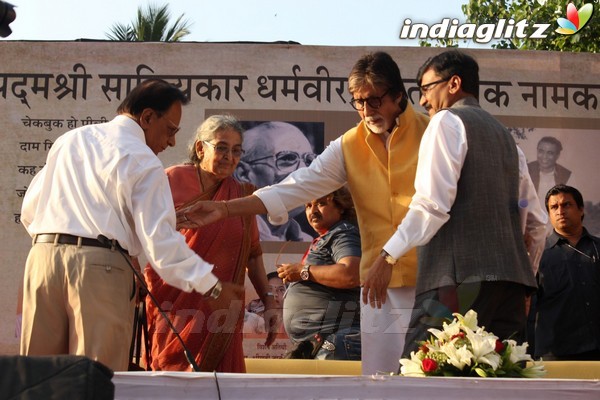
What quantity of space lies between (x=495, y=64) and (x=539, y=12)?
9.66 ft

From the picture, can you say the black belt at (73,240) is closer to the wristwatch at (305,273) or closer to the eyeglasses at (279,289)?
the wristwatch at (305,273)

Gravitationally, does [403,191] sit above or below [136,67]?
below

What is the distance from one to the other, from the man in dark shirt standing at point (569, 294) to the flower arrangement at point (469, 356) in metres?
2.80

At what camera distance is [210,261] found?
450cm

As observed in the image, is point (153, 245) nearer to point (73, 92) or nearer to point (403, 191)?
point (403, 191)

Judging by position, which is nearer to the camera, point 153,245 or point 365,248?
point 153,245

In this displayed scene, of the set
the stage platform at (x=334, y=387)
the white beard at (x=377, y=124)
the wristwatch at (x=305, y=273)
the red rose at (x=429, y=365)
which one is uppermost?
the white beard at (x=377, y=124)

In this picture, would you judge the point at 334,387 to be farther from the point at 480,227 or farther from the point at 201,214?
the point at 201,214

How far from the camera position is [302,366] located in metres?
4.92

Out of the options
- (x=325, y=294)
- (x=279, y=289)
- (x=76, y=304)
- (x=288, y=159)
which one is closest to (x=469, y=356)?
(x=76, y=304)

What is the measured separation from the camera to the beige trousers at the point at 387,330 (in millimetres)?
3791

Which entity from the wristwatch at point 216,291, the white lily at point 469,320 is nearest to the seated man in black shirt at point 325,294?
the wristwatch at point 216,291

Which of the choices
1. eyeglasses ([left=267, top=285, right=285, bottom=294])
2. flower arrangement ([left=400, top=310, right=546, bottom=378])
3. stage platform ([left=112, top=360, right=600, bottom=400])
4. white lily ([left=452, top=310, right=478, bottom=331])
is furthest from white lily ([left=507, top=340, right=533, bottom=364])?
eyeglasses ([left=267, top=285, right=285, bottom=294])

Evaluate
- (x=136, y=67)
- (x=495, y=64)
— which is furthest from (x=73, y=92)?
(x=495, y=64)
